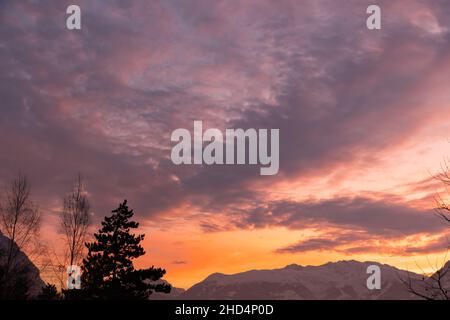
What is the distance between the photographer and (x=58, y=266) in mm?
40125

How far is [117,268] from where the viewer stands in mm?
47656

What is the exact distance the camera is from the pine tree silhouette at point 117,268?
46.3 metres

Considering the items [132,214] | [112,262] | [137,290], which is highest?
[132,214]

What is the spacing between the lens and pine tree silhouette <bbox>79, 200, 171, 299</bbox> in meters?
46.3
